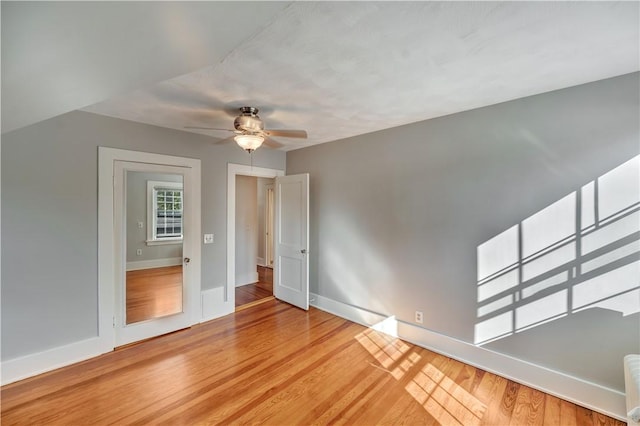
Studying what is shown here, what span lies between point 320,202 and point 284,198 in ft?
2.01

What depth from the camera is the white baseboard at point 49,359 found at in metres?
2.22

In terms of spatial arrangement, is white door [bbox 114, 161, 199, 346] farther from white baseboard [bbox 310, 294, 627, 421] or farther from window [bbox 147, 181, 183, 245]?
white baseboard [bbox 310, 294, 627, 421]

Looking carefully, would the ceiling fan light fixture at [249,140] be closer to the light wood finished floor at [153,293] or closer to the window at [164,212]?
the window at [164,212]

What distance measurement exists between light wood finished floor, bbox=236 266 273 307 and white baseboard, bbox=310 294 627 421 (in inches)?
71.8

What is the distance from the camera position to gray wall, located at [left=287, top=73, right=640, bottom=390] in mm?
1965

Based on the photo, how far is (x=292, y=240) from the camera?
406 cm

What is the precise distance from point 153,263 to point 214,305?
37.7 inches

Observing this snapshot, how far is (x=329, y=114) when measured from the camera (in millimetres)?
2652

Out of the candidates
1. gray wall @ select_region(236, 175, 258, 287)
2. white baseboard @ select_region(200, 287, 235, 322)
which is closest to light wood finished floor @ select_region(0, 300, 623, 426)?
white baseboard @ select_region(200, 287, 235, 322)

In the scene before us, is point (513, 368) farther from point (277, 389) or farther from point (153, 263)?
point (153, 263)

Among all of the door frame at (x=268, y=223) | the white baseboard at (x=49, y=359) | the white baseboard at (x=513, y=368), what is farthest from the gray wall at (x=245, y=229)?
the white baseboard at (x=513, y=368)

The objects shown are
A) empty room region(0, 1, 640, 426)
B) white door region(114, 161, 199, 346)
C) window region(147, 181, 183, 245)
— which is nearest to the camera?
empty room region(0, 1, 640, 426)

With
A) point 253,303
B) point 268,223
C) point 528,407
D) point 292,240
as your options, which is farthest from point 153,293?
point 528,407

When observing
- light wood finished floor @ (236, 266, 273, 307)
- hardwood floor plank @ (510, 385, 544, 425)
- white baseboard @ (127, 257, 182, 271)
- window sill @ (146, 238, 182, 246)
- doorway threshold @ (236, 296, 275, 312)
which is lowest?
hardwood floor plank @ (510, 385, 544, 425)
